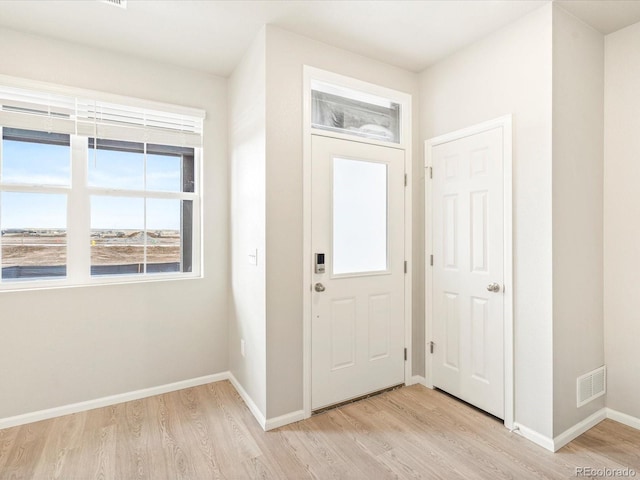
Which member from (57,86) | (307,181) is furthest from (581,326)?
(57,86)

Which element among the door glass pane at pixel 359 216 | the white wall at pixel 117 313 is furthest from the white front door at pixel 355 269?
the white wall at pixel 117 313

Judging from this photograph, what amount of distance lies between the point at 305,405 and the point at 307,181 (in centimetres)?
160

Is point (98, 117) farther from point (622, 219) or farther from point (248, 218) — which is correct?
point (622, 219)

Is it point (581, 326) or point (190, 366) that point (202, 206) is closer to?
point (190, 366)

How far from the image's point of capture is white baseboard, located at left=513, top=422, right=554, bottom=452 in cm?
205

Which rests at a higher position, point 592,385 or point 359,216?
point 359,216

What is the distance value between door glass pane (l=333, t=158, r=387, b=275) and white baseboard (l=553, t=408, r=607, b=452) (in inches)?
60.9

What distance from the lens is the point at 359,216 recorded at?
2695mm

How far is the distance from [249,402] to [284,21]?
8.92 feet

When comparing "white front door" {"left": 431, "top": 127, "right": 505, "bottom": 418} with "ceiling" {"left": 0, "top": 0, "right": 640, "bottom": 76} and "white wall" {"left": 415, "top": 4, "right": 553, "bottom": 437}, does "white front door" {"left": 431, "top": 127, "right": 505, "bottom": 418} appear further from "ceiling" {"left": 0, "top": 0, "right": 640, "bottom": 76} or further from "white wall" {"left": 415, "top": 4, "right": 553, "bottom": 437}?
"ceiling" {"left": 0, "top": 0, "right": 640, "bottom": 76}

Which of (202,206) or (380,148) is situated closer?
(380,148)

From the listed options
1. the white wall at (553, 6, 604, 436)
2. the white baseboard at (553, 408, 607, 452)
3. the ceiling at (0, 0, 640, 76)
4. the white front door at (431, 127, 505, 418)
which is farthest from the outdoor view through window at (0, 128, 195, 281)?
the white baseboard at (553, 408, 607, 452)

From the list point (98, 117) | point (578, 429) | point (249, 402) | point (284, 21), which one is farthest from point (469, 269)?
point (98, 117)

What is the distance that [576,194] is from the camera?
2199 millimetres
